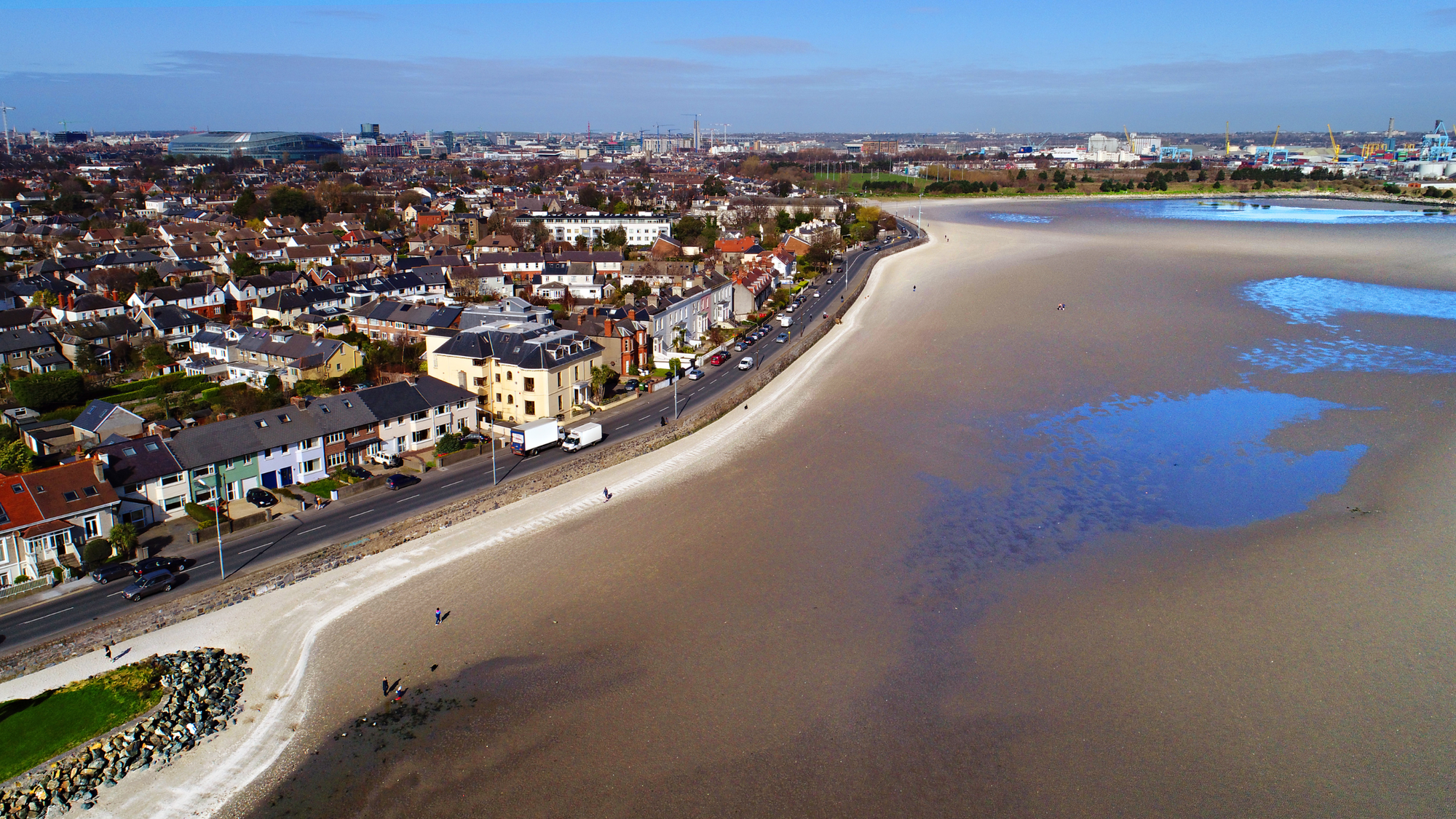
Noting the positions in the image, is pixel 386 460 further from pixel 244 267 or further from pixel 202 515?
pixel 244 267

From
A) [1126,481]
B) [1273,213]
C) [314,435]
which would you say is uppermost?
[1273,213]

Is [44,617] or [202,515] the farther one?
[202,515]

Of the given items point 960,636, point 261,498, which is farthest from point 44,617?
point 960,636

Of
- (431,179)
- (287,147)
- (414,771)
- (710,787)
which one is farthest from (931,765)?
(287,147)

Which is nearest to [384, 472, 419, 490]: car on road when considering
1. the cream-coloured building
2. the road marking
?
the cream-coloured building

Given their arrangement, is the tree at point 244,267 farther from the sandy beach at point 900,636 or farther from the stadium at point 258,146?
the stadium at point 258,146

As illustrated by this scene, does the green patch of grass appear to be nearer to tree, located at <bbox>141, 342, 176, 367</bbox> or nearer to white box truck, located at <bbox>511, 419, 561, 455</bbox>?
white box truck, located at <bbox>511, 419, 561, 455</bbox>

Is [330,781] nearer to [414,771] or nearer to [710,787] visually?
[414,771]
